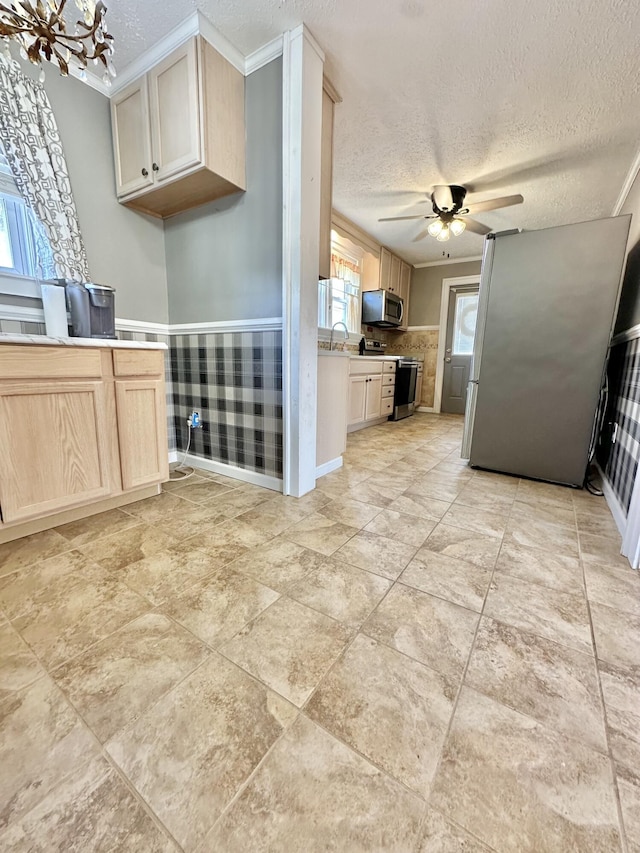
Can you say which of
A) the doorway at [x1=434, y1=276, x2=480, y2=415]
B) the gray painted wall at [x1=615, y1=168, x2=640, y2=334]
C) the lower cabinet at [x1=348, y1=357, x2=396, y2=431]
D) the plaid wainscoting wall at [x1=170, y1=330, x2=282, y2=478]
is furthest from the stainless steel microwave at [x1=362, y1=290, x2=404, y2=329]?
the plaid wainscoting wall at [x1=170, y1=330, x2=282, y2=478]

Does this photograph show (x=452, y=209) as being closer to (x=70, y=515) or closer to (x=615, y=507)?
(x=615, y=507)

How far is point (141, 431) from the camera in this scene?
187 centimetres

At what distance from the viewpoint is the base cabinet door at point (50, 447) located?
1.41m

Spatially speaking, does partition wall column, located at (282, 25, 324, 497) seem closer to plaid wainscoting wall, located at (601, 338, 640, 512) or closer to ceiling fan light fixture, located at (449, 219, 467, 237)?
plaid wainscoting wall, located at (601, 338, 640, 512)

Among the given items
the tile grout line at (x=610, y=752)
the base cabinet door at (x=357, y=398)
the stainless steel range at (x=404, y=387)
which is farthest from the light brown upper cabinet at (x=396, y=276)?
the tile grout line at (x=610, y=752)

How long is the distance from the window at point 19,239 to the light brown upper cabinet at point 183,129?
1.82 ft

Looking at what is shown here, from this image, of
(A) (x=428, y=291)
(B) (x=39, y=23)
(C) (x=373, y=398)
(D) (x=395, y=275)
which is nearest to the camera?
(B) (x=39, y=23)

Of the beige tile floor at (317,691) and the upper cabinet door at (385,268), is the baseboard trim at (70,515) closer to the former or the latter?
the beige tile floor at (317,691)

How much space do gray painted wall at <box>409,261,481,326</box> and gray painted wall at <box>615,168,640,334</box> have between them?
2708 mm

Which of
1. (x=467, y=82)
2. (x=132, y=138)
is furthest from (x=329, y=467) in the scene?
(x=467, y=82)

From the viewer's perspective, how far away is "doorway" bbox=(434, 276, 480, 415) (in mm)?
5289

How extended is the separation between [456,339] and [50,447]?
5.39 m

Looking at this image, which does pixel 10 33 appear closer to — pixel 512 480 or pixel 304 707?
pixel 304 707

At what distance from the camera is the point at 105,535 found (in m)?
1.58
